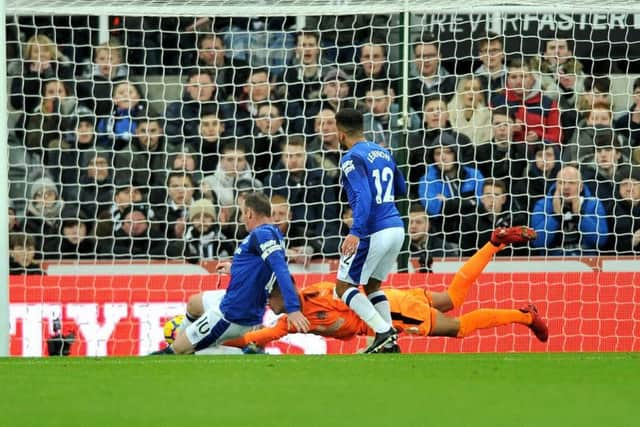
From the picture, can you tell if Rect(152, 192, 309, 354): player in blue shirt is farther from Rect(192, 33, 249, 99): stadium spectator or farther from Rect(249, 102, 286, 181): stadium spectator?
Rect(192, 33, 249, 99): stadium spectator

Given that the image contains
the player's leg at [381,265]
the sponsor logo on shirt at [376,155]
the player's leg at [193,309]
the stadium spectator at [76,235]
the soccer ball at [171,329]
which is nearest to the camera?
the sponsor logo on shirt at [376,155]

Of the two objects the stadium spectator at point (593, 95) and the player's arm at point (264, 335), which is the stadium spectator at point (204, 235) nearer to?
the player's arm at point (264, 335)

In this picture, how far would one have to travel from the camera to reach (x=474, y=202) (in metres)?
10.9

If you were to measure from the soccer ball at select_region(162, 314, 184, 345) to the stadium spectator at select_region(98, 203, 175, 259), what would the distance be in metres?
1.24

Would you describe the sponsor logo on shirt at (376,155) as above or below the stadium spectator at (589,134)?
below

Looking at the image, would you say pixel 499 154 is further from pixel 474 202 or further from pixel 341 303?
pixel 341 303

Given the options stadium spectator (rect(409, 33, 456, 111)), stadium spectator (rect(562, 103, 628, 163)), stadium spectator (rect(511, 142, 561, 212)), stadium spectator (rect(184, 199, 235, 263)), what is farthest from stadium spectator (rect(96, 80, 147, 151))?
stadium spectator (rect(562, 103, 628, 163))

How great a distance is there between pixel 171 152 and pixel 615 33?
3.84 m

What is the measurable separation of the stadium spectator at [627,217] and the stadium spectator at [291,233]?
93.8 inches

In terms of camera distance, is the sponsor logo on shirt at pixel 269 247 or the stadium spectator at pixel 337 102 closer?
the sponsor logo on shirt at pixel 269 247

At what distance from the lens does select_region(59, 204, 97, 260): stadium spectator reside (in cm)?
1112

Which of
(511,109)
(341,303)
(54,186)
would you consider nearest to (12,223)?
(54,186)

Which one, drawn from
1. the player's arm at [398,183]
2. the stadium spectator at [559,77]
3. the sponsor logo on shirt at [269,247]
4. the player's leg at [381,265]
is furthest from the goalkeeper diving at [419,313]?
the stadium spectator at [559,77]

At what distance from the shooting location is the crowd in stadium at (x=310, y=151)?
10.8 meters
